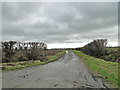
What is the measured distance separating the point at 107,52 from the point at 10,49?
16075 millimetres

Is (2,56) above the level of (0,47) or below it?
below

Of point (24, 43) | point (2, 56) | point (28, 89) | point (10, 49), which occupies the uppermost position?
point (24, 43)

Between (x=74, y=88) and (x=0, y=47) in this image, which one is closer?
(x=74, y=88)

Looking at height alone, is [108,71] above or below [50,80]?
above

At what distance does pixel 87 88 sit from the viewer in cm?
395

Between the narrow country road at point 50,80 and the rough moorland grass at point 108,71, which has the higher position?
the rough moorland grass at point 108,71

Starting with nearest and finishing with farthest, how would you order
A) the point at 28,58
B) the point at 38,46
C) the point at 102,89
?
the point at 102,89 < the point at 28,58 < the point at 38,46

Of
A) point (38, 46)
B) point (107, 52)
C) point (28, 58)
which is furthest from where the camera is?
point (107, 52)

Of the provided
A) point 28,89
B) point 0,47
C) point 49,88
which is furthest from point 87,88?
point 0,47

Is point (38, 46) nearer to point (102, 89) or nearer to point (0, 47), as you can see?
point (0, 47)

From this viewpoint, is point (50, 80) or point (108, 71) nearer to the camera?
point (50, 80)

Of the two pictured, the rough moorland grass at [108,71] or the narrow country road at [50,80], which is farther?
the rough moorland grass at [108,71]

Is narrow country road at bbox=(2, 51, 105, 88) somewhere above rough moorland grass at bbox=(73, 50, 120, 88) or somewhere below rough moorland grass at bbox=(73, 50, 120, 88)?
Answer: below

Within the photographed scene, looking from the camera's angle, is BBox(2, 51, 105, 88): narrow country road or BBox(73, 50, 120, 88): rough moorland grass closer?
BBox(2, 51, 105, 88): narrow country road
